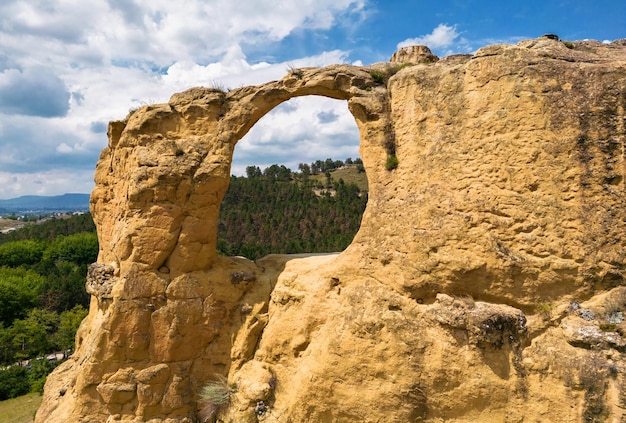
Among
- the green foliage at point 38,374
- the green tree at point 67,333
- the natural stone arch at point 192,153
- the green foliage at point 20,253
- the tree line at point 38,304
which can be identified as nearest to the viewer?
the natural stone arch at point 192,153

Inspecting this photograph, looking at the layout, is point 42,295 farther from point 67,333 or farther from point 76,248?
point 76,248

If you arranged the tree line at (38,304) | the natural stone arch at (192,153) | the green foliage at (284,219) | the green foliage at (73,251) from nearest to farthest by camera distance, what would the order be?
1. the natural stone arch at (192,153)
2. the tree line at (38,304)
3. the green foliage at (284,219)
4. the green foliage at (73,251)

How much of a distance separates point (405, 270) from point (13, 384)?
73.8 ft

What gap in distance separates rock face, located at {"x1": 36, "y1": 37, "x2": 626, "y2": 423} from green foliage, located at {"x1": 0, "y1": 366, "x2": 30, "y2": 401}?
47.7 ft

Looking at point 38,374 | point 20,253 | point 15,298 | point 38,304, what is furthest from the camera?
point 20,253

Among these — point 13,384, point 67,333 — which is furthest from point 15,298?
point 13,384

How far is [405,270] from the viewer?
22.7 ft

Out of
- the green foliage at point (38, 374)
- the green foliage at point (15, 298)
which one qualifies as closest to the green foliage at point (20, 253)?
the green foliage at point (15, 298)

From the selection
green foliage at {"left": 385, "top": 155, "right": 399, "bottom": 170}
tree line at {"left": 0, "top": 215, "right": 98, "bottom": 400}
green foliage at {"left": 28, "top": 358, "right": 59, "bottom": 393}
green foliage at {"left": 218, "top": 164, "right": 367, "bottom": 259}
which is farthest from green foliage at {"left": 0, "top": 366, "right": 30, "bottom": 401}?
green foliage at {"left": 385, "top": 155, "right": 399, "bottom": 170}

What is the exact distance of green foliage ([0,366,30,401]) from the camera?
19.8 meters

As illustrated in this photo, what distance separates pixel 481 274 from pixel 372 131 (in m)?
3.34

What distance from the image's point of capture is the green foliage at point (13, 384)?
19781 millimetres

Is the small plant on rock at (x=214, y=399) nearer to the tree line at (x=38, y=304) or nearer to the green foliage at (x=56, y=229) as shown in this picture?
the tree line at (x=38, y=304)

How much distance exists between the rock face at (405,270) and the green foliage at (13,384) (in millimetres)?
14530
